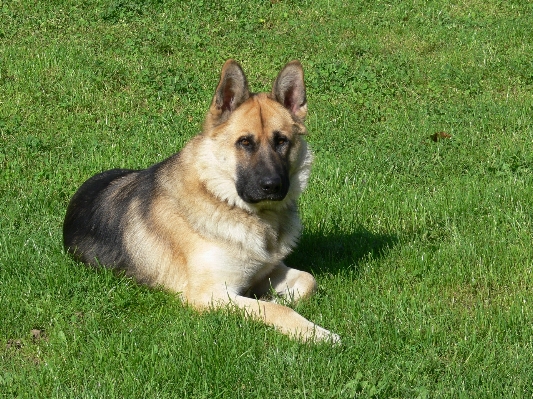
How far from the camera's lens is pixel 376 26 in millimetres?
13969

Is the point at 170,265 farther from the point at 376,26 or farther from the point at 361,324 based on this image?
the point at 376,26

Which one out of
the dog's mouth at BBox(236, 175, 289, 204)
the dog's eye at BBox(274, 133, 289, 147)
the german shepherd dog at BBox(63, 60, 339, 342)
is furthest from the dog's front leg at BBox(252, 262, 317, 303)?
the dog's eye at BBox(274, 133, 289, 147)

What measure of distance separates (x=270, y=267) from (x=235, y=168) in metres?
0.83

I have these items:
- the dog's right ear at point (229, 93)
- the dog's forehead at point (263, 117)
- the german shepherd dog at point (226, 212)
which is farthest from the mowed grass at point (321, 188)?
the dog's right ear at point (229, 93)

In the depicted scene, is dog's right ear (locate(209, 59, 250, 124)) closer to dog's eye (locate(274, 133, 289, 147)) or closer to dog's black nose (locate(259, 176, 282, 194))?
dog's eye (locate(274, 133, 289, 147))

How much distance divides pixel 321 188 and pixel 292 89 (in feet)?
7.19

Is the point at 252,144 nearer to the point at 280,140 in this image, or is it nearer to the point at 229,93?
the point at 280,140

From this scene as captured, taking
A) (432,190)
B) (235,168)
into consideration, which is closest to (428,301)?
(235,168)

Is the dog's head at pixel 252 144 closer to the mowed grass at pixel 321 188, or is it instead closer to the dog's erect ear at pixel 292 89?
the dog's erect ear at pixel 292 89

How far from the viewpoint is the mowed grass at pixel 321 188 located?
4.68m

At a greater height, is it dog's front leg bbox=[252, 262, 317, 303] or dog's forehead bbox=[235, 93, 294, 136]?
dog's forehead bbox=[235, 93, 294, 136]

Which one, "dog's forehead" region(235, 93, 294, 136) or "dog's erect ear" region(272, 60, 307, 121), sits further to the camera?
"dog's erect ear" region(272, 60, 307, 121)

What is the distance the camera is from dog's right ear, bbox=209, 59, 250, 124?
5.88m

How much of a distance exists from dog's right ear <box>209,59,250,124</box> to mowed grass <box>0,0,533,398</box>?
142cm
